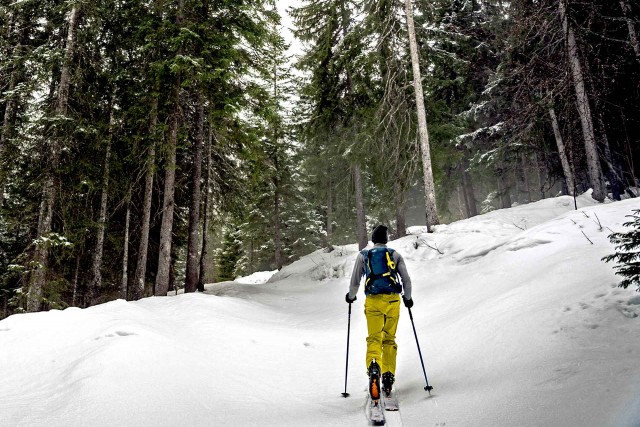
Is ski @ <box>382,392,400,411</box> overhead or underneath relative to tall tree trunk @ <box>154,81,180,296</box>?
underneath

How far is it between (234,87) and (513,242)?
439 inches

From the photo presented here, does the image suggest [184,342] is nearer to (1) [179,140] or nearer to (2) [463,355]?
(2) [463,355]

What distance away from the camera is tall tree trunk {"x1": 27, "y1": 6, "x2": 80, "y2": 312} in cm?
1066

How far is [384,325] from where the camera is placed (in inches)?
194

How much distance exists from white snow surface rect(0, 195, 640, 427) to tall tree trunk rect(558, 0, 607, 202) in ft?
11.6

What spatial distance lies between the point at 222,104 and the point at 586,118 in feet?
39.2

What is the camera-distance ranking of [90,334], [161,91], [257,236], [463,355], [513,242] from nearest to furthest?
[463,355]
[90,334]
[513,242]
[161,91]
[257,236]

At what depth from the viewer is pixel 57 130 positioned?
1135 cm

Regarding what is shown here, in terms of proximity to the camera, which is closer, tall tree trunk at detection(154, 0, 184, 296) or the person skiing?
the person skiing

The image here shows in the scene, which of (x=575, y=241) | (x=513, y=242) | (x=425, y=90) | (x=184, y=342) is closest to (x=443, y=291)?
(x=513, y=242)

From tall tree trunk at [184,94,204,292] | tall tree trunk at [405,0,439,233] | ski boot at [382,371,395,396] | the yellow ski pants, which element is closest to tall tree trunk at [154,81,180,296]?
tall tree trunk at [184,94,204,292]

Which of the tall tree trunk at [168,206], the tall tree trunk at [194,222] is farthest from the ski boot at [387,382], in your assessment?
the tall tree trunk at [194,222]

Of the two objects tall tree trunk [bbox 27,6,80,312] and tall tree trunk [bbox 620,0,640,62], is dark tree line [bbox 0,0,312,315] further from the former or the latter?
tall tree trunk [bbox 620,0,640,62]

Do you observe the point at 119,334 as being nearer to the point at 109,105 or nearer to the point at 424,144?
the point at 424,144
